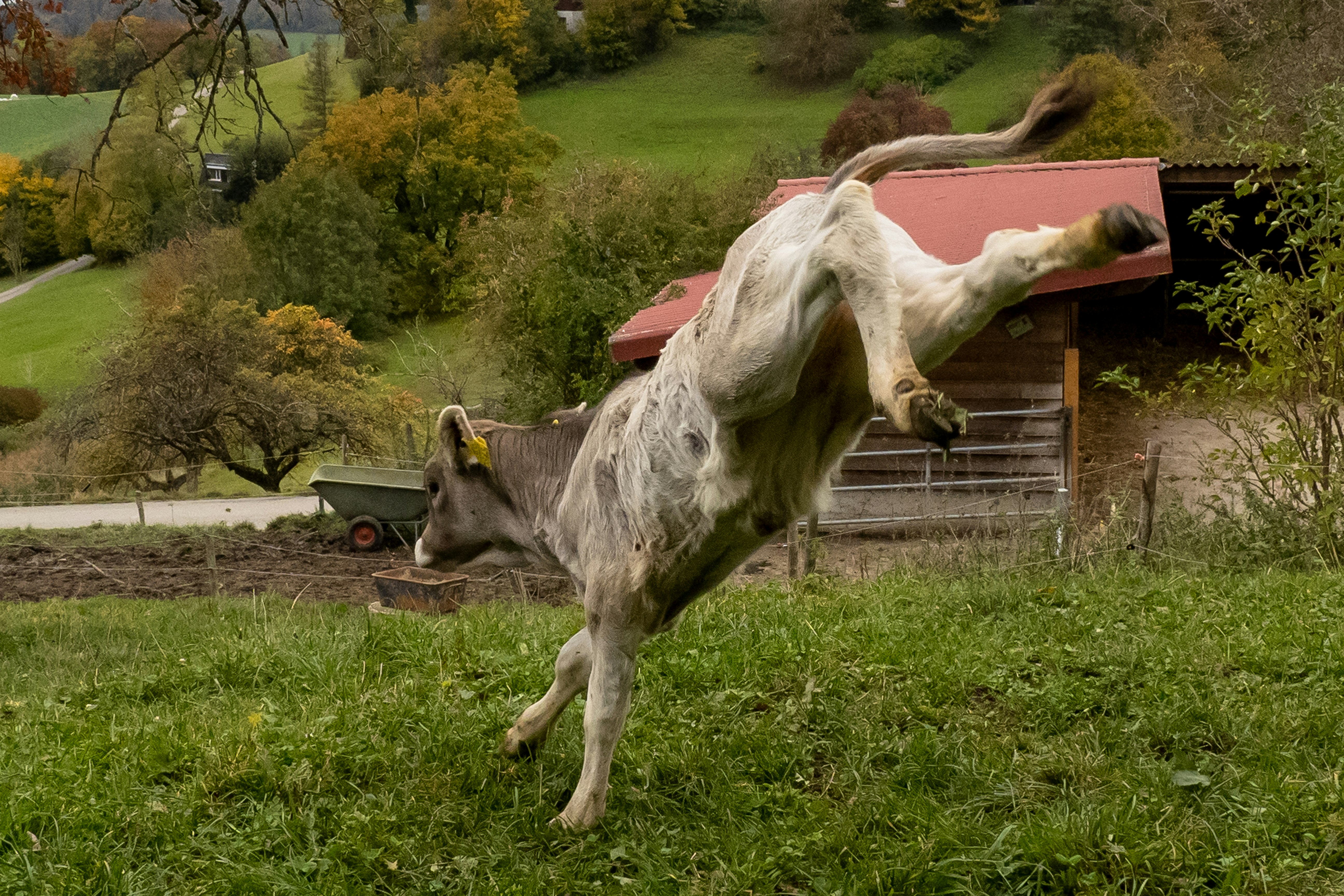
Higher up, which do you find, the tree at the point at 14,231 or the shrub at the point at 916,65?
the shrub at the point at 916,65

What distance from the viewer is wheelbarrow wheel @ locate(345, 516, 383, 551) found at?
56.2 feet

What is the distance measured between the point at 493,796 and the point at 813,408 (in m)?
2.15

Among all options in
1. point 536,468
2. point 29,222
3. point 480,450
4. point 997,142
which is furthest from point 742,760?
point 29,222

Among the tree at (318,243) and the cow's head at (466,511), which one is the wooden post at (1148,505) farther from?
the tree at (318,243)

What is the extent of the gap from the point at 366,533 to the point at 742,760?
536 inches

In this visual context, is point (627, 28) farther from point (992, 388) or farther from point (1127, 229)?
point (1127, 229)

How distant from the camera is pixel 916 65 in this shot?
55.1 meters

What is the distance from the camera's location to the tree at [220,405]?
26.8m

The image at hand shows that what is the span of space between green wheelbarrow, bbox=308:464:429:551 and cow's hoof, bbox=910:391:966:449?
1479 centimetres

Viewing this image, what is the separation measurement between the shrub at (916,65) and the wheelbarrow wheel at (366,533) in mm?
43350

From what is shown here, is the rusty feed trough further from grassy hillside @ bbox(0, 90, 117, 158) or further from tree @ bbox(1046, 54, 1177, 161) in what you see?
grassy hillside @ bbox(0, 90, 117, 158)

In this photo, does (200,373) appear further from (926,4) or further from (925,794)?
(926,4)

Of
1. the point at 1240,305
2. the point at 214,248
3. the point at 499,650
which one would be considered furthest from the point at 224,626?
the point at 214,248

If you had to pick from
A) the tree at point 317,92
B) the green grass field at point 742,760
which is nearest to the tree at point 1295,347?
the green grass field at point 742,760
